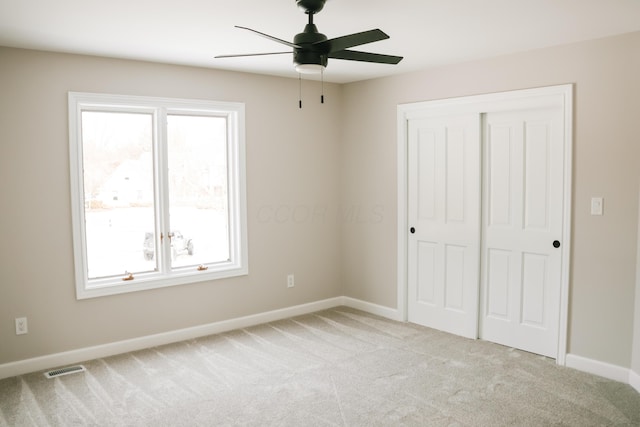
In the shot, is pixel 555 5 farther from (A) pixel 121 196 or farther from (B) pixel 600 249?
(A) pixel 121 196

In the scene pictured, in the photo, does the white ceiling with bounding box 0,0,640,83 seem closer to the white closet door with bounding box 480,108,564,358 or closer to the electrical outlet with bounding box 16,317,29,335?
the white closet door with bounding box 480,108,564,358

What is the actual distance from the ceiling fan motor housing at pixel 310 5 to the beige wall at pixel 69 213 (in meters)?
2.06

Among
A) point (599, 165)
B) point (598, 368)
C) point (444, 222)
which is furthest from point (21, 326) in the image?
point (599, 165)

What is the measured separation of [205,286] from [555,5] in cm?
355

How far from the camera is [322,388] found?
11.6 feet

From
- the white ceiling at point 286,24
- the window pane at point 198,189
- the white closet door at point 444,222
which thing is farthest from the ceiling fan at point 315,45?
the window pane at point 198,189

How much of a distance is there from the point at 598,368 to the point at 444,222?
5.54 feet

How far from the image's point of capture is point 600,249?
366 cm

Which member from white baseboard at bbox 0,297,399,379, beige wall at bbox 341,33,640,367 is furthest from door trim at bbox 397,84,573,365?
white baseboard at bbox 0,297,399,379

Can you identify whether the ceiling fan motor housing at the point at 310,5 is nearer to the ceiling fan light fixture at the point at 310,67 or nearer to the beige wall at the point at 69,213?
the ceiling fan light fixture at the point at 310,67

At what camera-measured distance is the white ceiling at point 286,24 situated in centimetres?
285

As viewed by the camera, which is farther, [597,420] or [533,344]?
[533,344]

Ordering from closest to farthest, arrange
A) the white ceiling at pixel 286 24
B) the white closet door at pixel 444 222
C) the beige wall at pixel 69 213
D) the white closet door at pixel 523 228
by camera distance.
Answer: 1. the white ceiling at pixel 286 24
2. the beige wall at pixel 69 213
3. the white closet door at pixel 523 228
4. the white closet door at pixel 444 222

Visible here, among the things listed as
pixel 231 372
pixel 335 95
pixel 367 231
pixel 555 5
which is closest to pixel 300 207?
pixel 367 231
